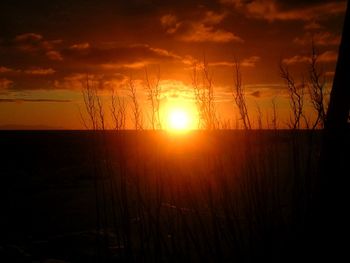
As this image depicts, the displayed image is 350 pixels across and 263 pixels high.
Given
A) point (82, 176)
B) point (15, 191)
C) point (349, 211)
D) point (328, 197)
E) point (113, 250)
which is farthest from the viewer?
point (82, 176)

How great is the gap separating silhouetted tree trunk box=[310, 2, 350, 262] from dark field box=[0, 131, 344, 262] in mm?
148

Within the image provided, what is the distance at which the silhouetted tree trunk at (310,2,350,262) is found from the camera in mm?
2686

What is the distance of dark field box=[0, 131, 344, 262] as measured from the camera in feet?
10.6

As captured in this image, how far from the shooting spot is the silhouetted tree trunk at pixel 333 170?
2686 mm

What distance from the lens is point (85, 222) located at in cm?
994

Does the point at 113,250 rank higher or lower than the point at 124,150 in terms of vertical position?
lower

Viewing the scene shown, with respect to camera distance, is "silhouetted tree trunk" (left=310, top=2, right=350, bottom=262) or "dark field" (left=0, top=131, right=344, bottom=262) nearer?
"silhouetted tree trunk" (left=310, top=2, right=350, bottom=262)

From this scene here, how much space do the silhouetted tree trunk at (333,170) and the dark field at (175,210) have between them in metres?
0.15

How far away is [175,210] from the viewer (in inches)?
306

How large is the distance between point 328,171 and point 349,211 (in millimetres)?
658

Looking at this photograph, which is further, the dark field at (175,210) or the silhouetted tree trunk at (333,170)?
the dark field at (175,210)

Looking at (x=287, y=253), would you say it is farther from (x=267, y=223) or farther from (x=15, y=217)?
(x=15, y=217)

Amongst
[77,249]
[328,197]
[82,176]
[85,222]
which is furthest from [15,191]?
[328,197]

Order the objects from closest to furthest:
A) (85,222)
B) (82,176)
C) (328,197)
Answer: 1. (328,197)
2. (85,222)
3. (82,176)
